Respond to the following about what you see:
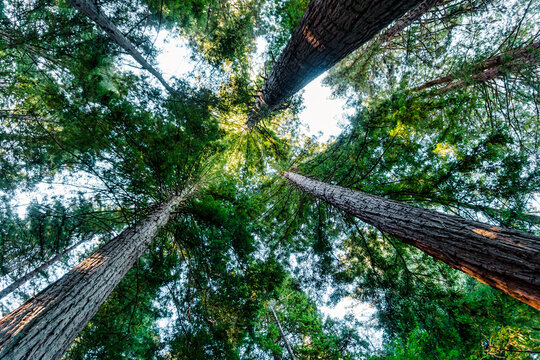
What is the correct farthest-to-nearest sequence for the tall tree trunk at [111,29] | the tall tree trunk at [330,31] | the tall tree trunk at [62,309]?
the tall tree trunk at [111,29], the tall tree trunk at [330,31], the tall tree trunk at [62,309]

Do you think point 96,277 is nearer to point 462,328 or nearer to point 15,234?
point 15,234

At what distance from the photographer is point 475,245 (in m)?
1.72

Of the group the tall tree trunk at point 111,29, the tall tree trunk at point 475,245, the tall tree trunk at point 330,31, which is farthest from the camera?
the tall tree trunk at point 111,29

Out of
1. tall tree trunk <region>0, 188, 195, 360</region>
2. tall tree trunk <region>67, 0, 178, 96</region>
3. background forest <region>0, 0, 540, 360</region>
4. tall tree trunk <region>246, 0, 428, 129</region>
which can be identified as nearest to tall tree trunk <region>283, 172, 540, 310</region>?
background forest <region>0, 0, 540, 360</region>

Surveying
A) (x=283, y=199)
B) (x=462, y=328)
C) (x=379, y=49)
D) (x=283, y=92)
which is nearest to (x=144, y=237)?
(x=283, y=92)

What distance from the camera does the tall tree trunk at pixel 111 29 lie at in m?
3.21

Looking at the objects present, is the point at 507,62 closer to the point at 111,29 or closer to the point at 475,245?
the point at 475,245

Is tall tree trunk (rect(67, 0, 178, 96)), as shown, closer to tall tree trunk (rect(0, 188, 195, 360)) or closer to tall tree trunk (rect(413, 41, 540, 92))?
tall tree trunk (rect(0, 188, 195, 360))

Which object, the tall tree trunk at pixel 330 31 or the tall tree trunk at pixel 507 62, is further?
the tall tree trunk at pixel 507 62

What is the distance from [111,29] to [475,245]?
19.5 ft

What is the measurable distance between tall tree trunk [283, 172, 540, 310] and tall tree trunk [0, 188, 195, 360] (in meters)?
3.65

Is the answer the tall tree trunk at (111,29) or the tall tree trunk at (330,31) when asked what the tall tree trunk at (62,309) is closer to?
the tall tree trunk at (111,29)

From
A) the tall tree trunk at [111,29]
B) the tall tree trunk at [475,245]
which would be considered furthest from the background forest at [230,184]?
the tall tree trunk at [475,245]

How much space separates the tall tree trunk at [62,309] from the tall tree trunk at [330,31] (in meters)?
3.87
